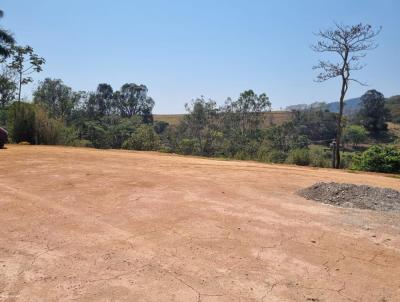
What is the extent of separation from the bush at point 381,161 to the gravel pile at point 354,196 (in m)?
7.84

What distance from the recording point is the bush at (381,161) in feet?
48.9

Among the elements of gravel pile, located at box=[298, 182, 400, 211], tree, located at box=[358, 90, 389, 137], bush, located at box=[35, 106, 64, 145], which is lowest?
gravel pile, located at box=[298, 182, 400, 211]

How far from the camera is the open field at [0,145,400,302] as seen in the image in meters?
3.50

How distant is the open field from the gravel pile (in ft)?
1.14

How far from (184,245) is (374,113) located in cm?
6057

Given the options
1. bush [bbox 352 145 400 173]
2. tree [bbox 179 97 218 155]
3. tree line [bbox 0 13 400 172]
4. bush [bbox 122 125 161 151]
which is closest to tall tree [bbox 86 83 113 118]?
tree line [bbox 0 13 400 172]

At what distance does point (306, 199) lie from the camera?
725cm

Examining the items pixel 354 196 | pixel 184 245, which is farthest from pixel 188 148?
pixel 184 245

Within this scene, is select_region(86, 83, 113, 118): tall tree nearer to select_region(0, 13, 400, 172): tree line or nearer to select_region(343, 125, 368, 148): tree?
select_region(0, 13, 400, 172): tree line

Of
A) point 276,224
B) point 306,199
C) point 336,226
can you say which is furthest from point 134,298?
point 306,199

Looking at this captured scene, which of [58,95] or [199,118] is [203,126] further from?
[58,95]

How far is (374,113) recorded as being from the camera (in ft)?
194

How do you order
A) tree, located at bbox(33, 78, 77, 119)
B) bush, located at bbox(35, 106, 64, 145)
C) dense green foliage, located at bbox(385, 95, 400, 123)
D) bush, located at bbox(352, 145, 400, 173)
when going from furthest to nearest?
dense green foliage, located at bbox(385, 95, 400, 123) → tree, located at bbox(33, 78, 77, 119) → bush, located at bbox(35, 106, 64, 145) → bush, located at bbox(352, 145, 400, 173)

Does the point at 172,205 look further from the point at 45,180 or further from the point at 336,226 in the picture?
the point at 45,180
